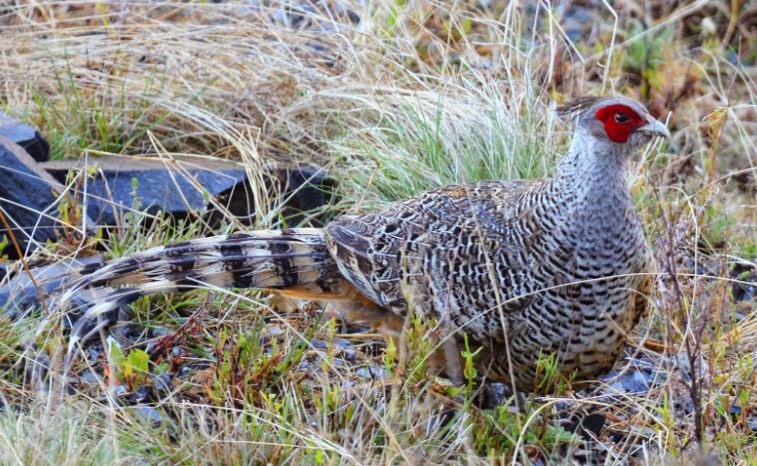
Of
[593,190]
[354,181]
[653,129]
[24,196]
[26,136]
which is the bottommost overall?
[354,181]

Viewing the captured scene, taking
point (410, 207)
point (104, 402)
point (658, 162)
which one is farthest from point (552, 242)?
point (658, 162)

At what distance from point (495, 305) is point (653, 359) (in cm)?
90

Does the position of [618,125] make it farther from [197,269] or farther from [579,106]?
[197,269]

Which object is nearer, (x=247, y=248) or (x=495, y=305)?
(x=495, y=305)

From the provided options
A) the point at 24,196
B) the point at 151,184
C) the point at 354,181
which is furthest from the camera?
the point at 354,181

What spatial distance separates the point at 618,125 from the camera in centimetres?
382

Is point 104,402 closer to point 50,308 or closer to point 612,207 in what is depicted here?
point 50,308

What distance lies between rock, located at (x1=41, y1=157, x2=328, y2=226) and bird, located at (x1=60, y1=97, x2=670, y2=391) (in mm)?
824

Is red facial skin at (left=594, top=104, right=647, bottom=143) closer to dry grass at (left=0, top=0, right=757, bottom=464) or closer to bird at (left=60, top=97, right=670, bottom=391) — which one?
bird at (left=60, top=97, right=670, bottom=391)

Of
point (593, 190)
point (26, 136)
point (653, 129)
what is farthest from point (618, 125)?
point (26, 136)

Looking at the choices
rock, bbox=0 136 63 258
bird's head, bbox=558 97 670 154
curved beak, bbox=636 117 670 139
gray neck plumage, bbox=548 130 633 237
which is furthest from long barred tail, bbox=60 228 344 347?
curved beak, bbox=636 117 670 139

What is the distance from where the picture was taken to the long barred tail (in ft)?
13.8

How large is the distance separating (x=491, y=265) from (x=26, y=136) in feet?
8.36

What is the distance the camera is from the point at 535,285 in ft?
12.5
